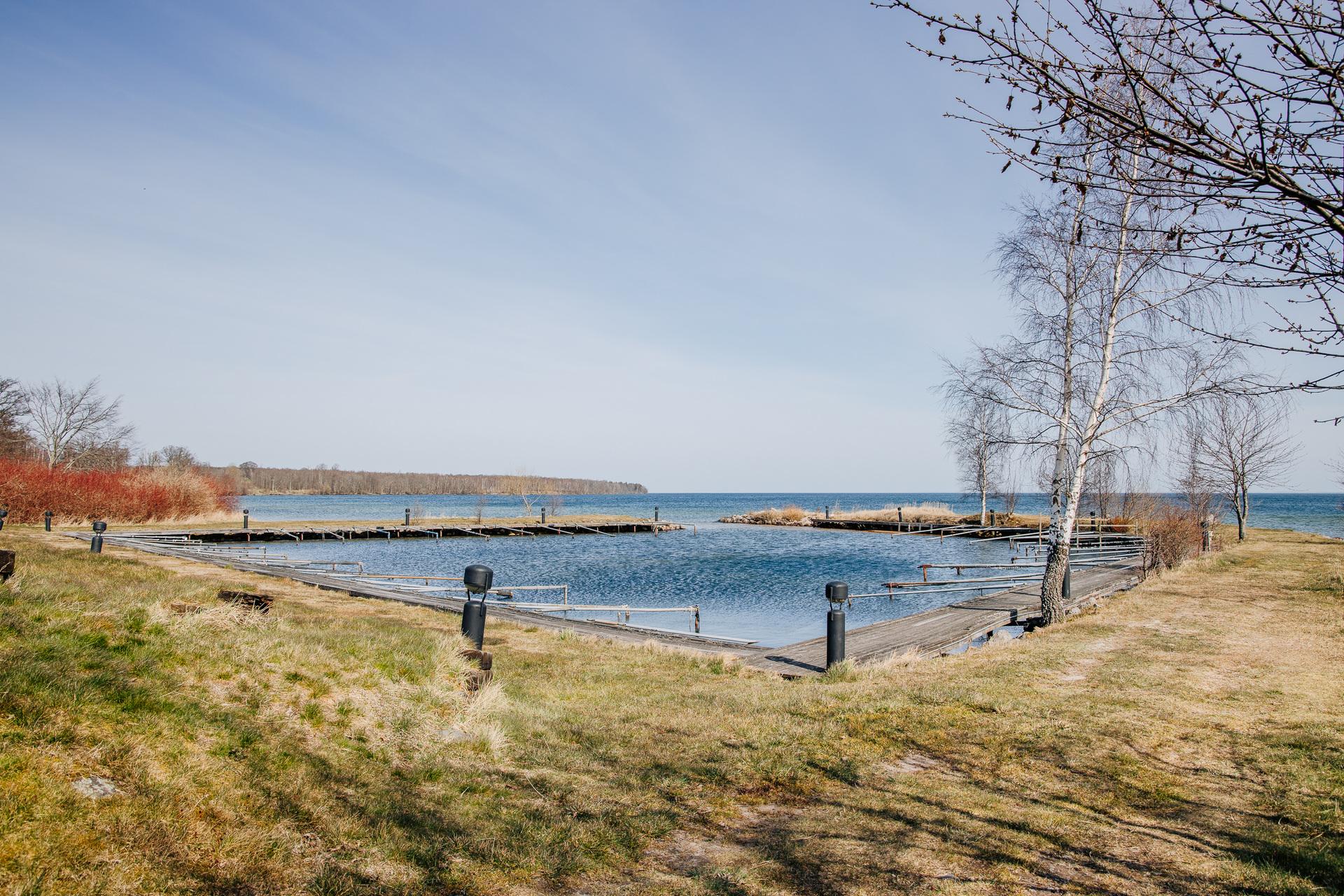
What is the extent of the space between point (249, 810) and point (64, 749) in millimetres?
882

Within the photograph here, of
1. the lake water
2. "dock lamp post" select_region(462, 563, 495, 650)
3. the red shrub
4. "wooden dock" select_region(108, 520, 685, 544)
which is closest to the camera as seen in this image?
"dock lamp post" select_region(462, 563, 495, 650)

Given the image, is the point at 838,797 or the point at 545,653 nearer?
the point at 838,797

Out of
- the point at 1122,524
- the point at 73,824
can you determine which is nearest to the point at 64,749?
the point at 73,824

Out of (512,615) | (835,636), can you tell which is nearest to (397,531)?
(512,615)

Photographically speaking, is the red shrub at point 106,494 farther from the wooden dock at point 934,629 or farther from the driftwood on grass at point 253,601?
the wooden dock at point 934,629

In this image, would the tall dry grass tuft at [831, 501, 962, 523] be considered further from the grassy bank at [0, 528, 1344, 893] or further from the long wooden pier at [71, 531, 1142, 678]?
the grassy bank at [0, 528, 1344, 893]

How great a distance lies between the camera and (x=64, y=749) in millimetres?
3408

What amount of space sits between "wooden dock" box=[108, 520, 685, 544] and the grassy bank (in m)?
32.9

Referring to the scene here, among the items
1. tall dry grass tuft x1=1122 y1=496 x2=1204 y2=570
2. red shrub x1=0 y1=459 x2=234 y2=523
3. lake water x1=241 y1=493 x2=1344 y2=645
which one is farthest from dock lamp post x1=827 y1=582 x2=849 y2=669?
red shrub x1=0 y1=459 x2=234 y2=523

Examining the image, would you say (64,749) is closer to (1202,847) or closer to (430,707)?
(430,707)

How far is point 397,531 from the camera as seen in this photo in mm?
50656

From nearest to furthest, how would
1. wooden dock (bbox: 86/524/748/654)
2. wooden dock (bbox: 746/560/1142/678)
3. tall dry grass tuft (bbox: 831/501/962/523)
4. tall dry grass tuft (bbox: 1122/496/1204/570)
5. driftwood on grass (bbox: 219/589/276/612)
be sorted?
1. driftwood on grass (bbox: 219/589/276/612)
2. wooden dock (bbox: 746/560/1142/678)
3. wooden dock (bbox: 86/524/748/654)
4. tall dry grass tuft (bbox: 1122/496/1204/570)
5. tall dry grass tuft (bbox: 831/501/962/523)

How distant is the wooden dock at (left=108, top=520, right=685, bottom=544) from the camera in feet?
129

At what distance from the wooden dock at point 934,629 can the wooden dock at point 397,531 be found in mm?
31835
